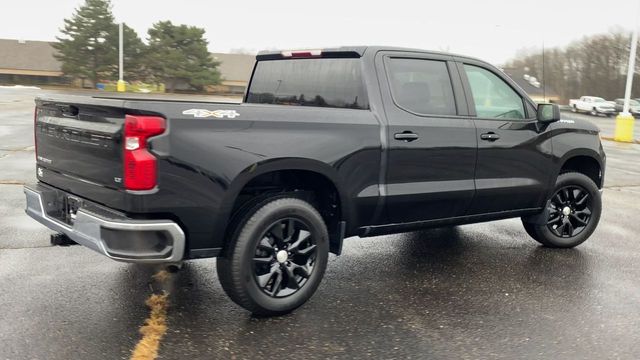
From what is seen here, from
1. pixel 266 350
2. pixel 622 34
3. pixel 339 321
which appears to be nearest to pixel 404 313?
pixel 339 321

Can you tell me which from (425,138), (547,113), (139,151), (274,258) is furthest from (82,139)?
(547,113)

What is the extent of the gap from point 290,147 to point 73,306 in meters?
1.79

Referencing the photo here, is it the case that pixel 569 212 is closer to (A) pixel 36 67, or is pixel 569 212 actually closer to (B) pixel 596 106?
(B) pixel 596 106

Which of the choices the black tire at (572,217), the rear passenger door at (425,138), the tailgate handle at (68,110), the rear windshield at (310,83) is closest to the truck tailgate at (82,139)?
the tailgate handle at (68,110)

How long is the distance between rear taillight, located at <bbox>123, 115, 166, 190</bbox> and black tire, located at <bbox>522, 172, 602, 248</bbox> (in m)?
3.86

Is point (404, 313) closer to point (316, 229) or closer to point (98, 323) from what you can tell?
point (316, 229)

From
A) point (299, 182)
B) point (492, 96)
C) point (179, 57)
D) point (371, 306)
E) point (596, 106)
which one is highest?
point (179, 57)

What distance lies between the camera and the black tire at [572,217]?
5700mm

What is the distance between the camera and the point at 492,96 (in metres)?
5.02

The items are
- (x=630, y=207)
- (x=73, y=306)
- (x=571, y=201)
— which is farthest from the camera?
(x=630, y=207)

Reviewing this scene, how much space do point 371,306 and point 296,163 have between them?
1.16m

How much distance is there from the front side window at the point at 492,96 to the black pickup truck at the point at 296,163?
13 mm

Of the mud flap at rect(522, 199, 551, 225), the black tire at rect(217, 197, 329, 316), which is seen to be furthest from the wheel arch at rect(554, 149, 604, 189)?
the black tire at rect(217, 197, 329, 316)

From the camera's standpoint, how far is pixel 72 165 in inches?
147
